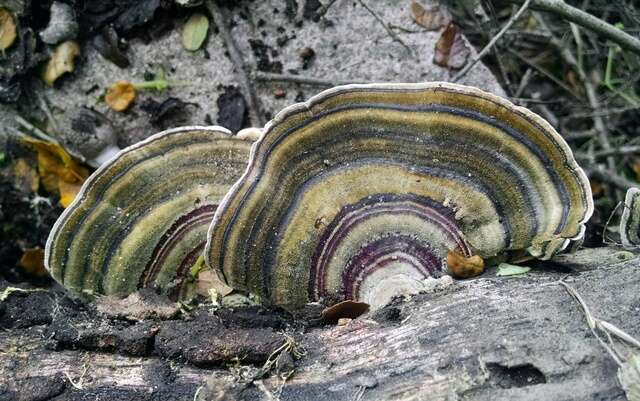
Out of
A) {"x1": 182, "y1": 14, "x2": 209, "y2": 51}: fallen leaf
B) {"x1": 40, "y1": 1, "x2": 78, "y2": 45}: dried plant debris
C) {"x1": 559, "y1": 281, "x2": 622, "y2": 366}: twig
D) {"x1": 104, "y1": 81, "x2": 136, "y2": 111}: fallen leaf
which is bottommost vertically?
{"x1": 559, "y1": 281, "x2": 622, "y2": 366}: twig

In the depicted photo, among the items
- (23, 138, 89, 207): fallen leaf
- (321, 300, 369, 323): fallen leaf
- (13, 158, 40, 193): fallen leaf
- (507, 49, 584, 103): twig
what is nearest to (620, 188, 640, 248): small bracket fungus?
(321, 300, 369, 323): fallen leaf

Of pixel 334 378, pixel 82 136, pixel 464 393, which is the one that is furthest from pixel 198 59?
pixel 464 393

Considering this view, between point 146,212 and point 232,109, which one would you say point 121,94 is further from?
point 146,212

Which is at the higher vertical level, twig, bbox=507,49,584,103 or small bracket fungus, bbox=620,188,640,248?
twig, bbox=507,49,584,103

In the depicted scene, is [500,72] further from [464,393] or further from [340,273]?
[464,393]

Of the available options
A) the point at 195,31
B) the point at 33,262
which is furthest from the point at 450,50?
the point at 33,262

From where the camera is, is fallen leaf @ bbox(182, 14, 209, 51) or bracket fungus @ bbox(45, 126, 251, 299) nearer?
bracket fungus @ bbox(45, 126, 251, 299)

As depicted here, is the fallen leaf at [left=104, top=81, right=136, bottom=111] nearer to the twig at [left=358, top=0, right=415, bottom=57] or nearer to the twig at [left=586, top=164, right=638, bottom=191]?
the twig at [left=358, top=0, right=415, bottom=57]

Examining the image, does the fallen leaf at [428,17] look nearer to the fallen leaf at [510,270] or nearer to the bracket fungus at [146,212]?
the bracket fungus at [146,212]
